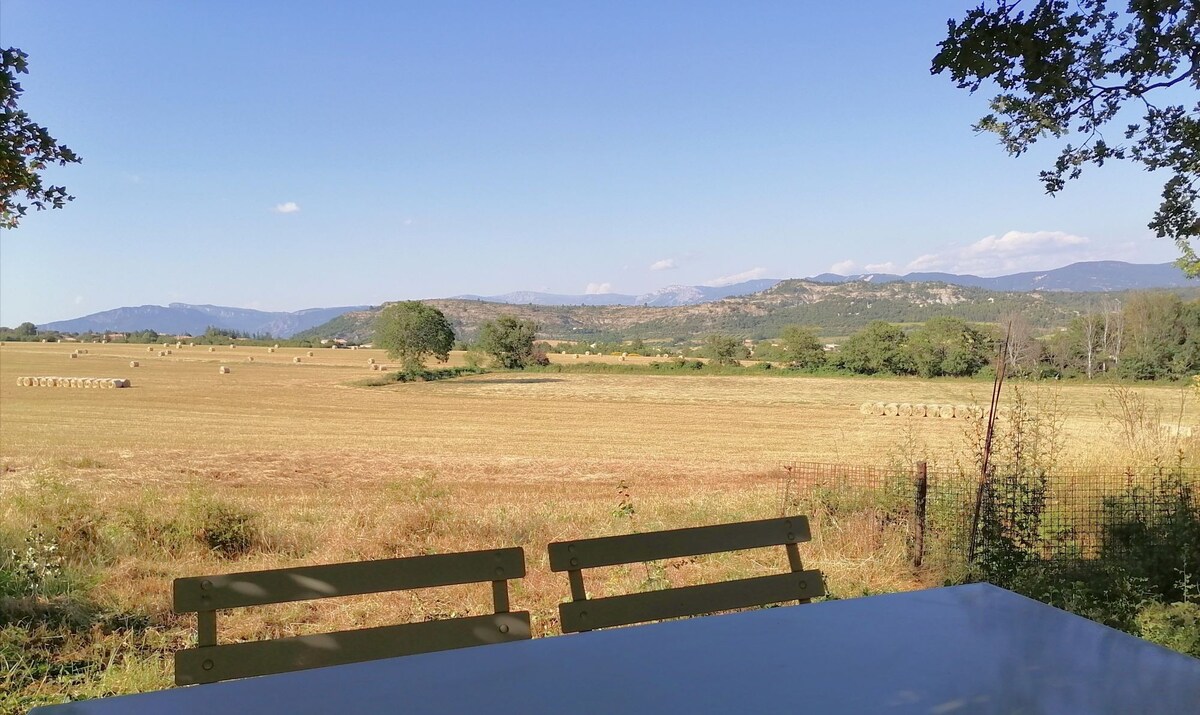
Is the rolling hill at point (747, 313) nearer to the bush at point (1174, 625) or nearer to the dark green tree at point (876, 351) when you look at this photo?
the dark green tree at point (876, 351)

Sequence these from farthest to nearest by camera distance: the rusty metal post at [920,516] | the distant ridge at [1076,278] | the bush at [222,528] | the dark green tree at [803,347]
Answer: the dark green tree at [803,347], the distant ridge at [1076,278], the bush at [222,528], the rusty metal post at [920,516]

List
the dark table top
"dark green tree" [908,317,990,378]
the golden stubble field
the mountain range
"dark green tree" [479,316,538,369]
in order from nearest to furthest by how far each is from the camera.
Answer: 1. the dark table top
2. the golden stubble field
3. "dark green tree" [908,317,990,378]
4. the mountain range
5. "dark green tree" [479,316,538,369]

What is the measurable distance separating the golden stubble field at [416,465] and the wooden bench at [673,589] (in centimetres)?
176

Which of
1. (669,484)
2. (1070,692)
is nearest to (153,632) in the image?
(1070,692)

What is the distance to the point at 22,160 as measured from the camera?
2.83 m

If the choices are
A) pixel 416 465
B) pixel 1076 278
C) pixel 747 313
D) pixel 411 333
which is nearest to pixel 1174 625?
pixel 416 465

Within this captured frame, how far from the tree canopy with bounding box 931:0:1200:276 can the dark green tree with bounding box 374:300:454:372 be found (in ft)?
92.7

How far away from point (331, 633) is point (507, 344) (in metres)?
32.7

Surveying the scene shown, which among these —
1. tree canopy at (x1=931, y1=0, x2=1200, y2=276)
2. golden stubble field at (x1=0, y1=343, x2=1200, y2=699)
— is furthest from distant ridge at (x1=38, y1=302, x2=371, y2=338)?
tree canopy at (x1=931, y1=0, x2=1200, y2=276)

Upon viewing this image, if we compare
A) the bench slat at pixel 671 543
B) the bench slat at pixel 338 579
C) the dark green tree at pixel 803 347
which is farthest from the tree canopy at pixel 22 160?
the dark green tree at pixel 803 347

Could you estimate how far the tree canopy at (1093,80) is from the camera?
2756 mm

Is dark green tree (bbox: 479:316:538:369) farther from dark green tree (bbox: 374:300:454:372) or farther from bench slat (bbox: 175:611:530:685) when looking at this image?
bench slat (bbox: 175:611:530:685)

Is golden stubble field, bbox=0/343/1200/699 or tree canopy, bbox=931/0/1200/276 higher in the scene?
tree canopy, bbox=931/0/1200/276

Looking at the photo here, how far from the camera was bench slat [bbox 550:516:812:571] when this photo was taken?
4.77 ft
